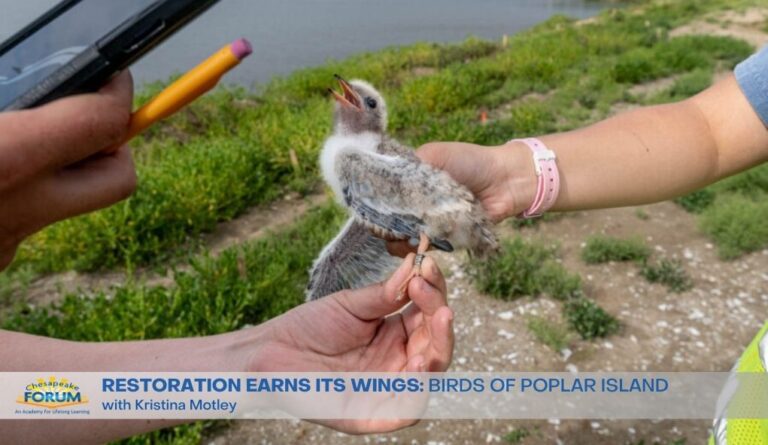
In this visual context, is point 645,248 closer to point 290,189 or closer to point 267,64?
point 290,189

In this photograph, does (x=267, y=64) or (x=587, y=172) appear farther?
(x=267, y=64)

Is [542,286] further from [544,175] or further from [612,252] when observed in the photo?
[544,175]

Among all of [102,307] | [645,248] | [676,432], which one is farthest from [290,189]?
[676,432]

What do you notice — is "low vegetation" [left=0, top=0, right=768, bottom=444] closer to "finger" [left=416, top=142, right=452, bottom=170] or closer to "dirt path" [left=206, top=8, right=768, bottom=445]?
"dirt path" [left=206, top=8, right=768, bottom=445]

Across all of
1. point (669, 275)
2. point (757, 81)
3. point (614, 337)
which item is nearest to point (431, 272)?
point (757, 81)

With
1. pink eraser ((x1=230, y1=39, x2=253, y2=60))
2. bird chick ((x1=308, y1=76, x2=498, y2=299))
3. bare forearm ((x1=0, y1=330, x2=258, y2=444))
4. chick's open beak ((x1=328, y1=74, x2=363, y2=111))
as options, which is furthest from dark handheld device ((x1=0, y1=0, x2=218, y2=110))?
chick's open beak ((x1=328, y1=74, x2=363, y2=111))
